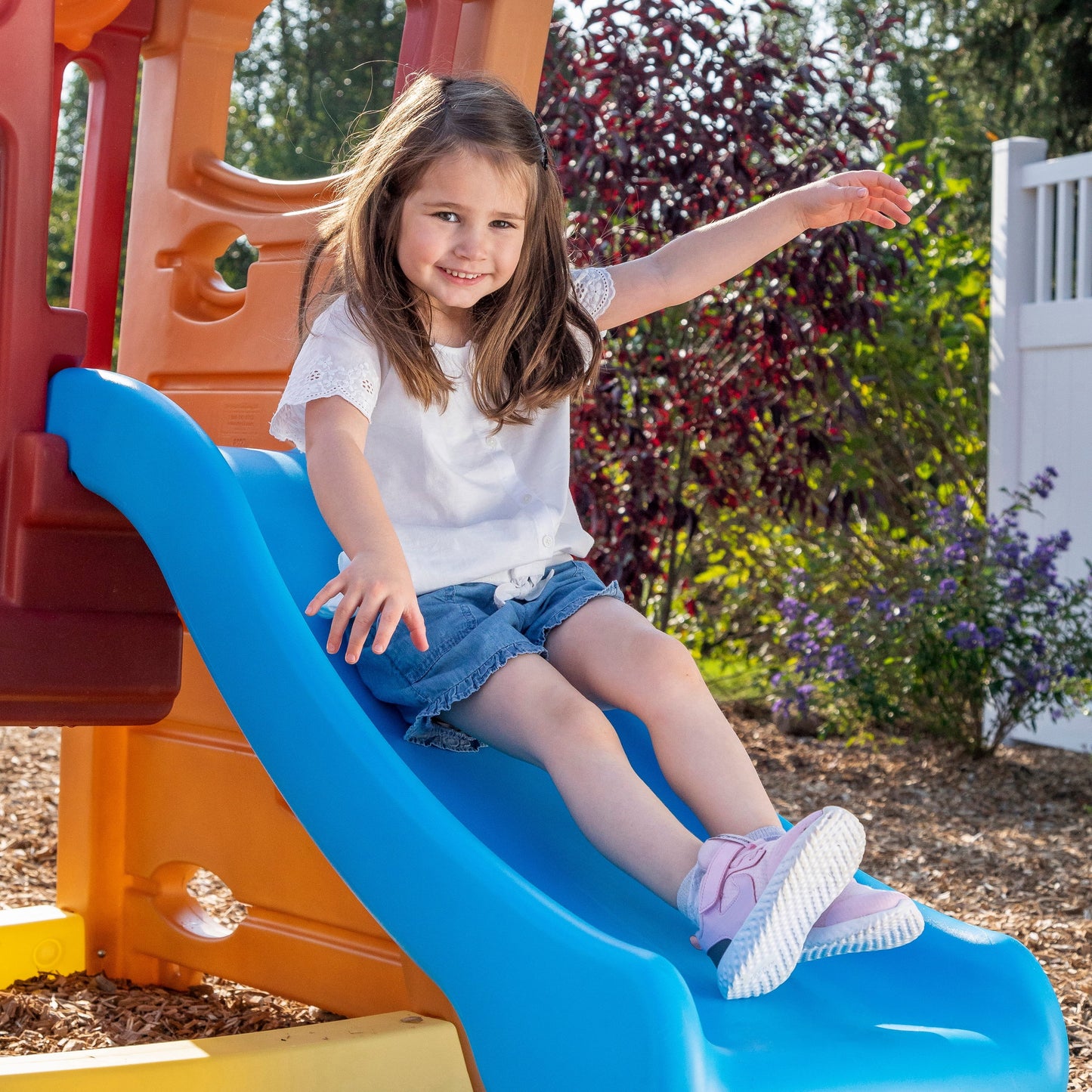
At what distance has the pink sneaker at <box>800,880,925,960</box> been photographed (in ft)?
4.60

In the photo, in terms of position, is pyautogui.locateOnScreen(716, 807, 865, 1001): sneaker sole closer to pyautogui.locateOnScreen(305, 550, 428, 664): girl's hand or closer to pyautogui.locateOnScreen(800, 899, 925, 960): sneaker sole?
pyautogui.locateOnScreen(800, 899, 925, 960): sneaker sole

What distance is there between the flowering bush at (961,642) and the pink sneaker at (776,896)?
9.06 ft

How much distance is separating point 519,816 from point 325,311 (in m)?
0.73

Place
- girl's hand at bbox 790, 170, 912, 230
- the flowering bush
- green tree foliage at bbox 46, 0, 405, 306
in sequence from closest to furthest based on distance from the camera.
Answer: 1. girl's hand at bbox 790, 170, 912, 230
2. the flowering bush
3. green tree foliage at bbox 46, 0, 405, 306

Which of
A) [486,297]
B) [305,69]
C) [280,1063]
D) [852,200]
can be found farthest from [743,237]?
[305,69]

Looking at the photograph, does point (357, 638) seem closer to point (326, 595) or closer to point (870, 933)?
point (326, 595)

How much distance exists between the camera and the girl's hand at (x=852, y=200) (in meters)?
2.00

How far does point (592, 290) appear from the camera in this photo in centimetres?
208

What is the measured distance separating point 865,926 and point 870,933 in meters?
0.01

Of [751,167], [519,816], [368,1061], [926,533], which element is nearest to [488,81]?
[519,816]

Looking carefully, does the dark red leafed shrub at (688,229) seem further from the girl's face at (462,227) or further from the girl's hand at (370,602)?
the girl's hand at (370,602)

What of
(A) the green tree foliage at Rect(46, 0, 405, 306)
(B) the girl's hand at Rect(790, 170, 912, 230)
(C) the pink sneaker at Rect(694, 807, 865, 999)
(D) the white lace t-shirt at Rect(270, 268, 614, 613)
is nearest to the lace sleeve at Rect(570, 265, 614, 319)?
(D) the white lace t-shirt at Rect(270, 268, 614, 613)

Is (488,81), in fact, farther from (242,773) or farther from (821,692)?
(821,692)

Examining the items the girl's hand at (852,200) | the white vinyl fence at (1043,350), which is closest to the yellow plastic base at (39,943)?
the girl's hand at (852,200)
